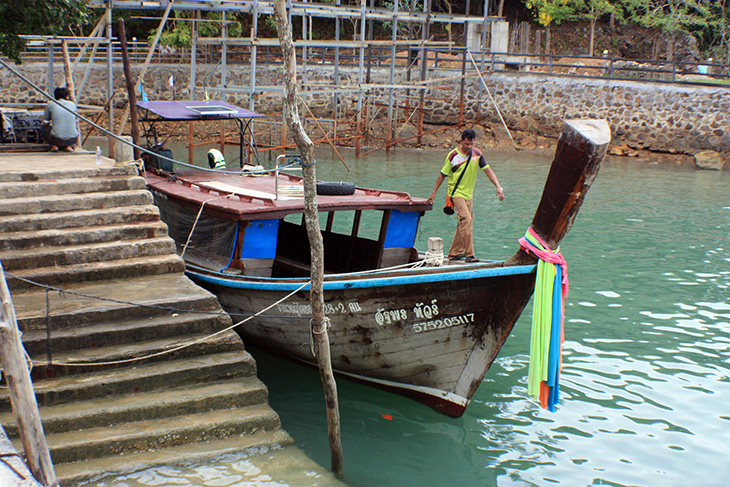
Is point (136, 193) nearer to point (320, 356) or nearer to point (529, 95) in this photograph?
point (320, 356)

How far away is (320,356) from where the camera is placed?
5.39 meters

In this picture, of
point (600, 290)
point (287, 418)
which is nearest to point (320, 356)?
point (287, 418)

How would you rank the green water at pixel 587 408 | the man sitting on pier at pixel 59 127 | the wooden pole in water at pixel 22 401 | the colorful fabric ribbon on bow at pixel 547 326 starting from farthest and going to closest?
the man sitting on pier at pixel 59 127 → the green water at pixel 587 408 → the colorful fabric ribbon on bow at pixel 547 326 → the wooden pole in water at pixel 22 401

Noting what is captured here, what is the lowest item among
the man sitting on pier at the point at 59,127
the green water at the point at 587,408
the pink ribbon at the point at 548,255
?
the green water at the point at 587,408

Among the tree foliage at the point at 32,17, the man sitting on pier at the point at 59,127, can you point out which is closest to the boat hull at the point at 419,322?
the tree foliage at the point at 32,17

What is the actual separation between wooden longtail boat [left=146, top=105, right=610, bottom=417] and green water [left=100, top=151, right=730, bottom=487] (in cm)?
47

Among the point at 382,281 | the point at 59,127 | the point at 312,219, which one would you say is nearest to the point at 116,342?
the point at 312,219

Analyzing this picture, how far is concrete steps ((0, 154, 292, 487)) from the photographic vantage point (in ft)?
18.0

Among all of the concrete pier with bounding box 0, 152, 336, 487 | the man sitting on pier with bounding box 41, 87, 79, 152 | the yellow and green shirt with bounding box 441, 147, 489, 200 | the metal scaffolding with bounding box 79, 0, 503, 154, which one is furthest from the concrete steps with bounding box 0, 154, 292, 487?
the metal scaffolding with bounding box 79, 0, 503, 154

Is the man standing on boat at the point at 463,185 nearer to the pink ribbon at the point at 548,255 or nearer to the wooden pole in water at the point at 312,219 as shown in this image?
the pink ribbon at the point at 548,255

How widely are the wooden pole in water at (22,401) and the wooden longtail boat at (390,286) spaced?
2848mm

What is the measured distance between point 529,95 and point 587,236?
12.7m

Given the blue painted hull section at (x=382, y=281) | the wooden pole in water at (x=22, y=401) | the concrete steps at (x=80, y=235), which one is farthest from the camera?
the concrete steps at (x=80, y=235)

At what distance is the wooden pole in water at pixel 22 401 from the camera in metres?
4.36
